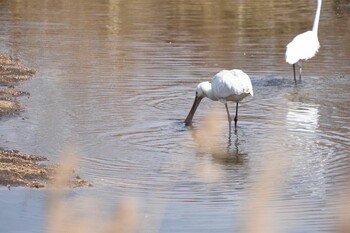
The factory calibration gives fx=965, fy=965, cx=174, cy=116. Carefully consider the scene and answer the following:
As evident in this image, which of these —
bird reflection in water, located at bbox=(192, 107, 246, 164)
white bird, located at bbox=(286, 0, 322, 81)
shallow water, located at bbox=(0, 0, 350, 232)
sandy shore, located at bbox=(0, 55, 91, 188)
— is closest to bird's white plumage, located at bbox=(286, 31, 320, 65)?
white bird, located at bbox=(286, 0, 322, 81)

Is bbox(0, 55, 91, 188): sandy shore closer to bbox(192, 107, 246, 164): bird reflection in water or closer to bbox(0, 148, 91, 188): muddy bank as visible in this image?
bbox(0, 148, 91, 188): muddy bank

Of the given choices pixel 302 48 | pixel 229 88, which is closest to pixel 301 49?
pixel 302 48

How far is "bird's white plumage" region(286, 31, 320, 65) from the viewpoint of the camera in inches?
645

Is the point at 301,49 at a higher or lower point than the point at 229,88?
lower

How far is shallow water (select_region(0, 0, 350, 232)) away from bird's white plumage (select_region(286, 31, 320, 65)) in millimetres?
384

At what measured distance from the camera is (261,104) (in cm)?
1405

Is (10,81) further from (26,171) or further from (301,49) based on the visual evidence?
(26,171)

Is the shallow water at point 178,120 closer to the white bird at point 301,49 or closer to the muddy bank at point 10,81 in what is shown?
the muddy bank at point 10,81

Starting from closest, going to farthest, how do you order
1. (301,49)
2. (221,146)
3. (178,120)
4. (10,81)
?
1. (221,146)
2. (178,120)
3. (10,81)
4. (301,49)

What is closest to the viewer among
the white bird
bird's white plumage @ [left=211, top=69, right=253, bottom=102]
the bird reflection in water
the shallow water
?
the shallow water

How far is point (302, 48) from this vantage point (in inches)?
661

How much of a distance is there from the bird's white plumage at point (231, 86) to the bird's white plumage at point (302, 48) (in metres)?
3.96

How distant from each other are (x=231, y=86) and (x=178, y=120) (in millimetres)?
1032

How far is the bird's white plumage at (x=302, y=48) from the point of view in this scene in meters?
16.4
